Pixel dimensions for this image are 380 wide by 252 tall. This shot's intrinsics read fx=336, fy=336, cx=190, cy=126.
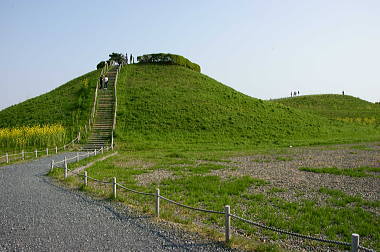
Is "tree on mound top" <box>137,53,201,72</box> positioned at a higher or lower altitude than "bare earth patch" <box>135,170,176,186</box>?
higher

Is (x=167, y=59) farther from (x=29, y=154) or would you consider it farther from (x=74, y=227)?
(x=74, y=227)

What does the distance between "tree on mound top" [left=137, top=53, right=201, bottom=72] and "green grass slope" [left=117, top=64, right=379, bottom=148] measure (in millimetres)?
7678

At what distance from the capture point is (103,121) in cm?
4306

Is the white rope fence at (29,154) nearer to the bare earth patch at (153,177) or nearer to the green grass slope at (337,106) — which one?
the bare earth patch at (153,177)

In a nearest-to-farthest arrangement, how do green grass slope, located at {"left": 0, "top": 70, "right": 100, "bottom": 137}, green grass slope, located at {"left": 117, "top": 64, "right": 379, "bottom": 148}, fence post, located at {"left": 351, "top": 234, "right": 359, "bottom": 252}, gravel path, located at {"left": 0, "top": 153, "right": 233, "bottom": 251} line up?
fence post, located at {"left": 351, "top": 234, "right": 359, "bottom": 252} → gravel path, located at {"left": 0, "top": 153, "right": 233, "bottom": 251} → green grass slope, located at {"left": 117, "top": 64, "right": 379, "bottom": 148} → green grass slope, located at {"left": 0, "top": 70, "right": 100, "bottom": 137}

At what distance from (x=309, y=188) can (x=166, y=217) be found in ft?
23.4

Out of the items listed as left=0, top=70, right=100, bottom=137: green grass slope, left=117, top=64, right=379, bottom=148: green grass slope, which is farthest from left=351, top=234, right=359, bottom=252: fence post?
left=0, top=70, right=100, bottom=137: green grass slope

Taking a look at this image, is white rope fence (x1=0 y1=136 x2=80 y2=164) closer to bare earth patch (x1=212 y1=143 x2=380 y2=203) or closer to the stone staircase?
the stone staircase

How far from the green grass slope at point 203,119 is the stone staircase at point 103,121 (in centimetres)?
127

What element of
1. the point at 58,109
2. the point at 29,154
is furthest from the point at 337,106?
the point at 29,154

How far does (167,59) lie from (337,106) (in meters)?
49.6

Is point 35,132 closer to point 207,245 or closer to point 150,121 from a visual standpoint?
point 150,121

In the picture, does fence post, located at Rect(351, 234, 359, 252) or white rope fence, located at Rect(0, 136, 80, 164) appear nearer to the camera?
fence post, located at Rect(351, 234, 359, 252)

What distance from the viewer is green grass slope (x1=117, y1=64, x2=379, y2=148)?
132 feet
